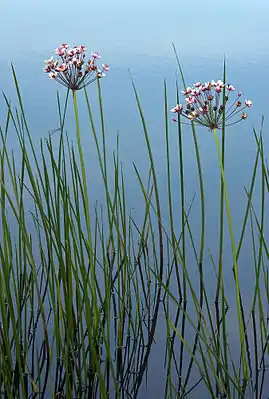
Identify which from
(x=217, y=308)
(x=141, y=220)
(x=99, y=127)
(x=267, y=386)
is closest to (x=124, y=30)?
(x=99, y=127)

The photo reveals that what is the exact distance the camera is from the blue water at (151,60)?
337 centimetres

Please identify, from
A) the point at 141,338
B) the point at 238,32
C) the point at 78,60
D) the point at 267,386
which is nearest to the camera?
the point at 78,60

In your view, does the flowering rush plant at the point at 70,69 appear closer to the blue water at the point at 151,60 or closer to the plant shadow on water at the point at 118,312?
the plant shadow on water at the point at 118,312

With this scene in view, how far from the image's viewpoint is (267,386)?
→ 1.88 m

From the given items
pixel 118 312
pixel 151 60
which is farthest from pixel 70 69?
pixel 151 60

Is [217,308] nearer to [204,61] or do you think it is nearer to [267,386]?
[267,386]

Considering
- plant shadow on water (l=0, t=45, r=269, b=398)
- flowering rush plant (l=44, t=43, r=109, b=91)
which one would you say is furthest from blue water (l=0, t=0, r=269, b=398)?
flowering rush plant (l=44, t=43, r=109, b=91)

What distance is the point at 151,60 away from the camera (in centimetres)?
477

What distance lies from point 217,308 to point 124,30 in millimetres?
3857

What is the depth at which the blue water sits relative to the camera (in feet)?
11.0

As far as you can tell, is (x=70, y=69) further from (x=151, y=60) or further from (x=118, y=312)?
(x=151, y=60)

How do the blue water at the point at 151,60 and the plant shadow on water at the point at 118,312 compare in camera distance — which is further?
the blue water at the point at 151,60

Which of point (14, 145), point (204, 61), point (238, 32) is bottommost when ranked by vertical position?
point (14, 145)

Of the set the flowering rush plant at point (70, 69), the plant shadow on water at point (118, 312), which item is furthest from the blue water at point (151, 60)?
the flowering rush plant at point (70, 69)
